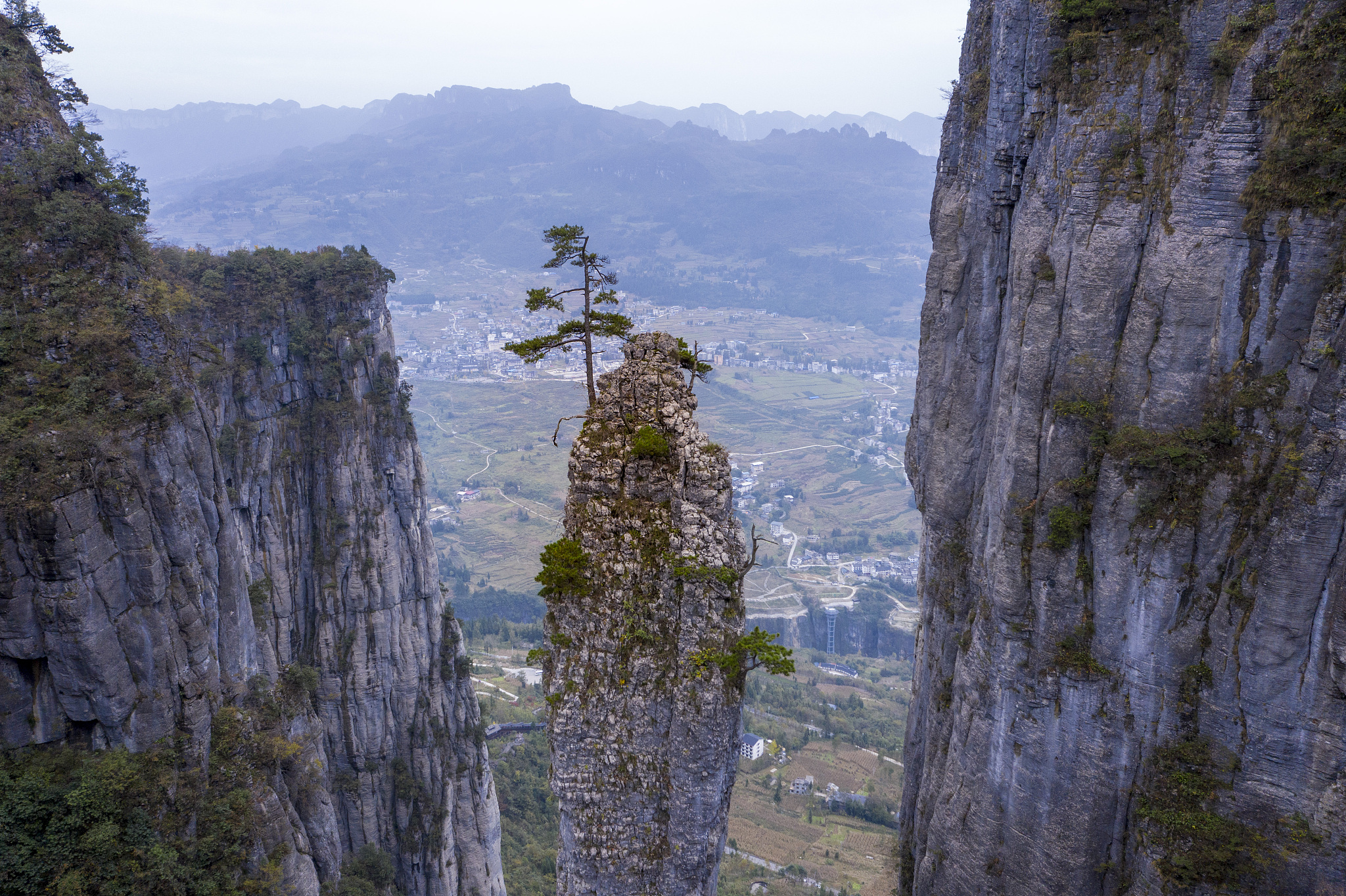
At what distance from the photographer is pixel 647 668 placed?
16.4 m

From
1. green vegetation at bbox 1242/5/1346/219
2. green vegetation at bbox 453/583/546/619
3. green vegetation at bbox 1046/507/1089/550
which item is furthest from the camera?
green vegetation at bbox 453/583/546/619

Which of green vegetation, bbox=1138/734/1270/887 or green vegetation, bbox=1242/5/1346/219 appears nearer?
green vegetation, bbox=1242/5/1346/219

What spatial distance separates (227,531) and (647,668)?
73.0 feet

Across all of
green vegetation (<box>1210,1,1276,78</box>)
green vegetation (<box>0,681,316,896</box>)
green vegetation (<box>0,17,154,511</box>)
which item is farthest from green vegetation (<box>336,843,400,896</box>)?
green vegetation (<box>1210,1,1276,78</box>)

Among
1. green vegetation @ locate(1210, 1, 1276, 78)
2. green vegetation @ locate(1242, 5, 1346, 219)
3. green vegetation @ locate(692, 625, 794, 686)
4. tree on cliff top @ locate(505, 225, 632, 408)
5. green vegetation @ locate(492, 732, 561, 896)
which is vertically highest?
green vegetation @ locate(1210, 1, 1276, 78)

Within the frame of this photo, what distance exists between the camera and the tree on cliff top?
20375 millimetres

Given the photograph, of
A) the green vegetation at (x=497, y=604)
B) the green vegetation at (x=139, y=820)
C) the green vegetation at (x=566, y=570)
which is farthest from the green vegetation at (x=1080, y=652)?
the green vegetation at (x=497, y=604)

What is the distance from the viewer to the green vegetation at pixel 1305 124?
17.8m

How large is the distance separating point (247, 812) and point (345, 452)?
944 inches

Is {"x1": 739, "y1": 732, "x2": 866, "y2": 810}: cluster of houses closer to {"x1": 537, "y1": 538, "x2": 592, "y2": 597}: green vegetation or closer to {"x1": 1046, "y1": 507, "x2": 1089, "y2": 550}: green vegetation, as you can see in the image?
{"x1": 1046, "y1": 507, "x2": 1089, "y2": 550}: green vegetation

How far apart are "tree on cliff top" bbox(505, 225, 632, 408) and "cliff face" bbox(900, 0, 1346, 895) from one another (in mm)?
12942

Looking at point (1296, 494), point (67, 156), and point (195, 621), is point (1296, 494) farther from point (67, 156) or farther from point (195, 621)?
point (67, 156)

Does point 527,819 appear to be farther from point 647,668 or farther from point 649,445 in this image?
point 649,445

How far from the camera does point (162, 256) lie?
4372 centimetres
